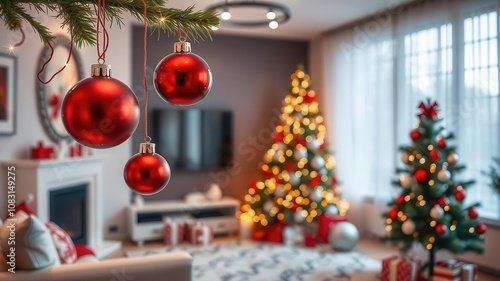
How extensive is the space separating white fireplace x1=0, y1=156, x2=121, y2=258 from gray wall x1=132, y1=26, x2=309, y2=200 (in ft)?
3.15

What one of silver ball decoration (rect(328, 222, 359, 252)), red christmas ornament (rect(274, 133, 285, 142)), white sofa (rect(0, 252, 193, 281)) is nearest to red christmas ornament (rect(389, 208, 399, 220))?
silver ball decoration (rect(328, 222, 359, 252))

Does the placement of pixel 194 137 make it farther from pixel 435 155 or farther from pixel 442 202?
pixel 442 202

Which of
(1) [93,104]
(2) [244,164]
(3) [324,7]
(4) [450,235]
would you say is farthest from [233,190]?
(1) [93,104]

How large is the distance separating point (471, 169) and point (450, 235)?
3.37 feet

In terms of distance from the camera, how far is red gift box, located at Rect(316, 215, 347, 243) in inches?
206

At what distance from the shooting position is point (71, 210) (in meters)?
4.66

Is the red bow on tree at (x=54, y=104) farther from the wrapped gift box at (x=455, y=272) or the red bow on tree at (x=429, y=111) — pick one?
the wrapped gift box at (x=455, y=272)

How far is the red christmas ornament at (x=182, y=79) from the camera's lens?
119 cm

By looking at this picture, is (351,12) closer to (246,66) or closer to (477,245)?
(246,66)

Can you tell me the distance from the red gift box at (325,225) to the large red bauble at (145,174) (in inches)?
168

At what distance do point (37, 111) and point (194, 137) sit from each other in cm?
206

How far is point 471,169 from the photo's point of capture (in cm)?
440

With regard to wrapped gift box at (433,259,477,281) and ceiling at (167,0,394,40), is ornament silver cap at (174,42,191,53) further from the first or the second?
wrapped gift box at (433,259,477,281)

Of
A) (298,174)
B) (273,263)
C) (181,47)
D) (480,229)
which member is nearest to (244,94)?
(298,174)
